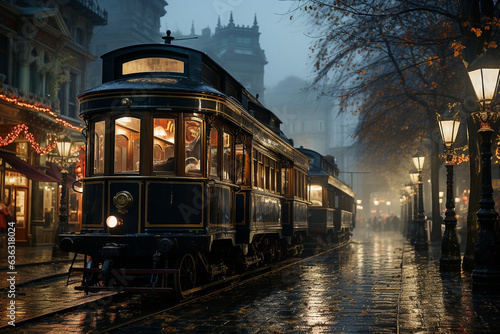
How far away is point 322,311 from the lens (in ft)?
31.2

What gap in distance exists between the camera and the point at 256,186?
14.4 metres

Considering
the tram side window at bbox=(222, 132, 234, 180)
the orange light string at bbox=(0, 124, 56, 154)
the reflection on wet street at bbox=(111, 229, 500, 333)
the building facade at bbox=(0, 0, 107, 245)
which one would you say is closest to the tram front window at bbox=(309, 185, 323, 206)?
the building facade at bbox=(0, 0, 107, 245)

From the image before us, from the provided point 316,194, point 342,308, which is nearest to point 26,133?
point 316,194

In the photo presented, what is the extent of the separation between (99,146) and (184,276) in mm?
2554

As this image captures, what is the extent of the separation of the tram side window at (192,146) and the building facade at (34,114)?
11.2 meters

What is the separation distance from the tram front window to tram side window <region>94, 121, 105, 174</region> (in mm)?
18081

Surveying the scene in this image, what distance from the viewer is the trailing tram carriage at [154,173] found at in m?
10.4

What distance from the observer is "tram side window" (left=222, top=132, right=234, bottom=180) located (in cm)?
1216

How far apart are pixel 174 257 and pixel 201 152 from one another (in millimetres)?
1762

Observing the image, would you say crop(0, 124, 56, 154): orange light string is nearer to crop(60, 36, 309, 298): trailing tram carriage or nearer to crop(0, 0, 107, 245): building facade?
crop(0, 0, 107, 245): building facade

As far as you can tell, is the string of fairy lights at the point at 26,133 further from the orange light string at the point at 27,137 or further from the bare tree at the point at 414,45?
the bare tree at the point at 414,45

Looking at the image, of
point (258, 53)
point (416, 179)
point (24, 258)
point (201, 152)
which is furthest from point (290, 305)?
point (258, 53)

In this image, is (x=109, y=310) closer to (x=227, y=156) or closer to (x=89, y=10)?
(x=227, y=156)

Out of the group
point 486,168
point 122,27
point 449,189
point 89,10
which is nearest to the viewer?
point 486,168
